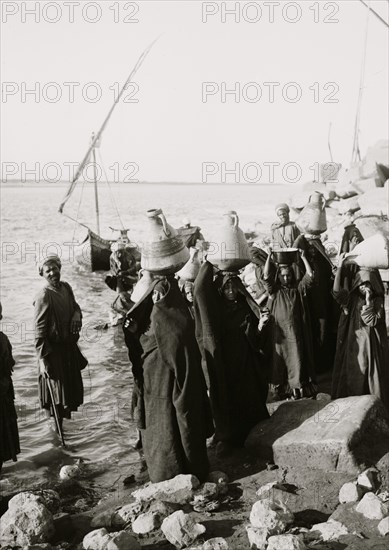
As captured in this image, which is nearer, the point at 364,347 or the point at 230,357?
the point at 230,357

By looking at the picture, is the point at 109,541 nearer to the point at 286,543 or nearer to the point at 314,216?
the point at 286,543

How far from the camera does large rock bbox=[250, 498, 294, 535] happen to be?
4.18 metres

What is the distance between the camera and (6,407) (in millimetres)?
5617

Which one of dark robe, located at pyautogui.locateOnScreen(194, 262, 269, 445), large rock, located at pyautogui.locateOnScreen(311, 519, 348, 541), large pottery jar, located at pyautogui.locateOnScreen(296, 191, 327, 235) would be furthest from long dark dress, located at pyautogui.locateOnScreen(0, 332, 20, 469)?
large pottery jar, located at pyautogui.locateOnScreen(296, 191, 327, 235)

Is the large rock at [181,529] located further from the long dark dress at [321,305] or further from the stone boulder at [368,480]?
the long dark dress at [321,305]

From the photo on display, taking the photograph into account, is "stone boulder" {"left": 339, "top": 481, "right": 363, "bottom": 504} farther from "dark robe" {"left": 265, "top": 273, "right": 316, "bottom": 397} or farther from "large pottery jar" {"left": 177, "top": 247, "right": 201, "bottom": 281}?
"large pottery jar" {"left": 177, "top": 247, "right": 201, "bottom": 281}

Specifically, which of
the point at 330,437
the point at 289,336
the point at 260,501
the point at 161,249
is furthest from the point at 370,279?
the point at 260,501

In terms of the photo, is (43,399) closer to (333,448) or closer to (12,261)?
(333,448)

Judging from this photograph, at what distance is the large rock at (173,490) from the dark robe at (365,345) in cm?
212

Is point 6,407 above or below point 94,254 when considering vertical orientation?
below

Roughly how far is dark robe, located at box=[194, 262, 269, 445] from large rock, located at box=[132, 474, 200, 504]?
1067mm

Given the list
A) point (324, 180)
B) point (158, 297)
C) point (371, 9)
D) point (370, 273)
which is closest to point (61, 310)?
point (158, 297)

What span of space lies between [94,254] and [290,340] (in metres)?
19.1

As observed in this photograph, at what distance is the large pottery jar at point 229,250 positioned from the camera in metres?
5.96
